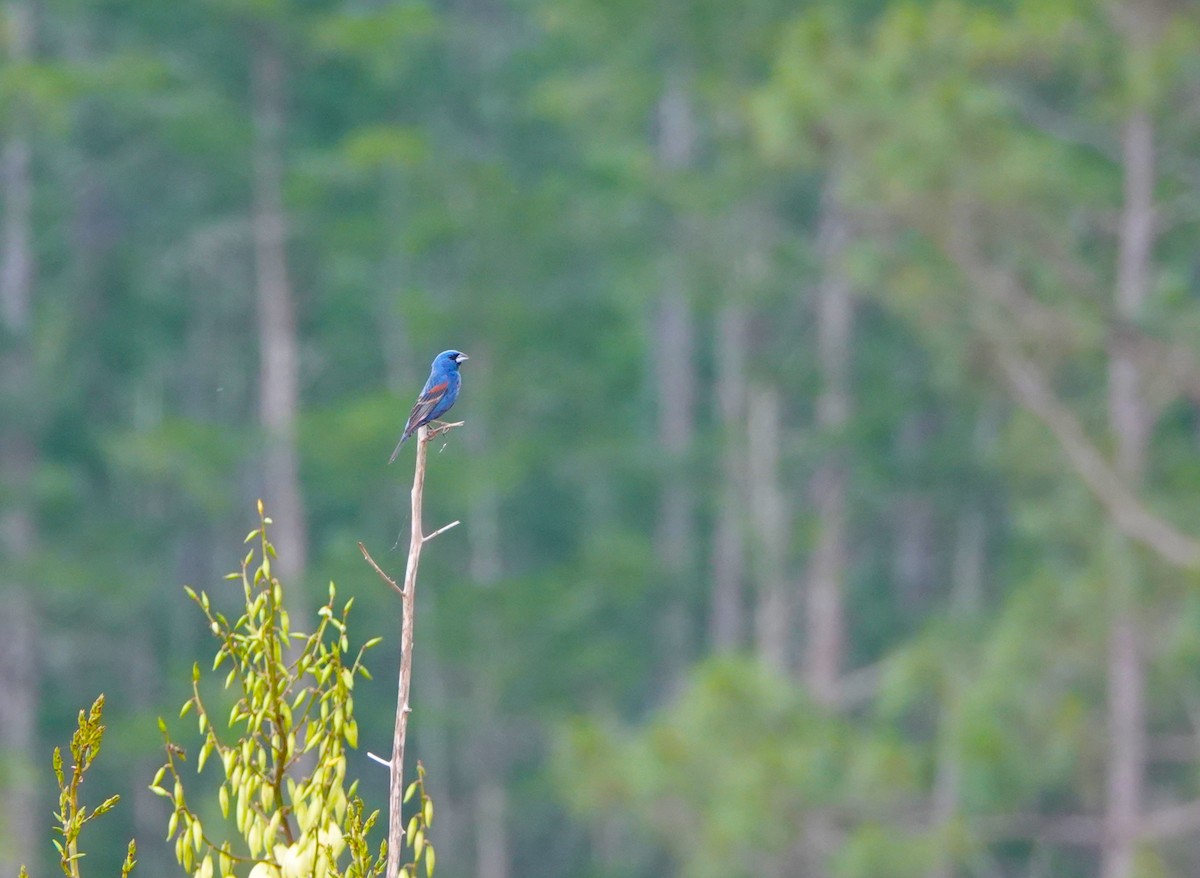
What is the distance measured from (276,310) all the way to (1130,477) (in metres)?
Result: 7.28

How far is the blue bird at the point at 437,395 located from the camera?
17.7 ft

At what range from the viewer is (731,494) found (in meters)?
19.1

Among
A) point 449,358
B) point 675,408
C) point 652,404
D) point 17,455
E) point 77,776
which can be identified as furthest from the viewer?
point 652,404

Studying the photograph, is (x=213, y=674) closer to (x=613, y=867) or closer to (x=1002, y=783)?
(x=613, y=867)

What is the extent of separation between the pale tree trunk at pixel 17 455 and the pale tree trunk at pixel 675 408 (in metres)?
5.85

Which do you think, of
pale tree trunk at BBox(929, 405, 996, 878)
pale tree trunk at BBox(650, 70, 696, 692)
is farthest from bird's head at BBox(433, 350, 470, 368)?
pale tree trunk at BBox(650, 70, 696, 692)

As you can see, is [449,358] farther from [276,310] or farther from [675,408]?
[675,408]

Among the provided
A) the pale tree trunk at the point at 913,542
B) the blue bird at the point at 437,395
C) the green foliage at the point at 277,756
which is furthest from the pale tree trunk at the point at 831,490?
the green foliage at the point at 277,756

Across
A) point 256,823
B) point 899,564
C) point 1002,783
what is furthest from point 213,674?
point 256,823

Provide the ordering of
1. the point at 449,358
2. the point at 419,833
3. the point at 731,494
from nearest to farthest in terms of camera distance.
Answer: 1. the point at 419,833
2. the point at 449,358
3. the point at 731,494

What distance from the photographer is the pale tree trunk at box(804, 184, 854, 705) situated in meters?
18.4

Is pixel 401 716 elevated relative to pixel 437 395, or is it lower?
lower

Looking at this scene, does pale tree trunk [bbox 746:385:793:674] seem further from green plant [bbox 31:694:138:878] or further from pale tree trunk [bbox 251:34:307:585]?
green plant [bbox 31:694:138:878]

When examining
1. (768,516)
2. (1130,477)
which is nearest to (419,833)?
(1130,477)
